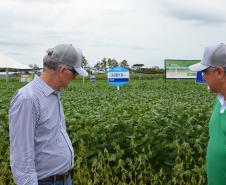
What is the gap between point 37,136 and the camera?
3.21m

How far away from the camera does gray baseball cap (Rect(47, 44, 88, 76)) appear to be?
3.19 meters

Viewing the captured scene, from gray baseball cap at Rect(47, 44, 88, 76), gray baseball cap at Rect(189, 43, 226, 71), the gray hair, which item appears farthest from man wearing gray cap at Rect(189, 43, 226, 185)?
the gray hair

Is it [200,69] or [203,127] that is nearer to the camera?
[200,69]

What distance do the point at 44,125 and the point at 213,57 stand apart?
49.5 inches

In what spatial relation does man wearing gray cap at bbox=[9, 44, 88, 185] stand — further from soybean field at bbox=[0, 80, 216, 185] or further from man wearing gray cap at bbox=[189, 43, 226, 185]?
soybean field at bbox=[0, 80, 216, 185]

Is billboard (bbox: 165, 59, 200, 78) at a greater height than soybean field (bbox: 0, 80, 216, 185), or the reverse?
soybean field (bbox: 0, 80, 216, 185)

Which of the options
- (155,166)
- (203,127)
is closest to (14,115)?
(155,166)

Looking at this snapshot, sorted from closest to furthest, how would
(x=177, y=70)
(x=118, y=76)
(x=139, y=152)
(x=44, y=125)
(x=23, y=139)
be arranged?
(x=23, y=139) < (x=44, y=125) < (x=139, y=152) < (x=118, y=76) < (x=177, y=70)

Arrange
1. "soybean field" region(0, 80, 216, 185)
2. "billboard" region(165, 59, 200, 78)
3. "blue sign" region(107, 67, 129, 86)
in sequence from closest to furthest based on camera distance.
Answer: "soybean field" region(0, 80, 216, 185) < "blue sign" region(107, 67, 129, 86) < "billboard" region(165, 59, 200, 78)

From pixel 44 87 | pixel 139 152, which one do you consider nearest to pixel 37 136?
pixel 44 87

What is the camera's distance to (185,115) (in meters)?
6.43

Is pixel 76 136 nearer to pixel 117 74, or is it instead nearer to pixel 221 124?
pixel 221 124

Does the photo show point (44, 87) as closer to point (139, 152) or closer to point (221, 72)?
point (221, 72)

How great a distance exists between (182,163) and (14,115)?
2146mm
